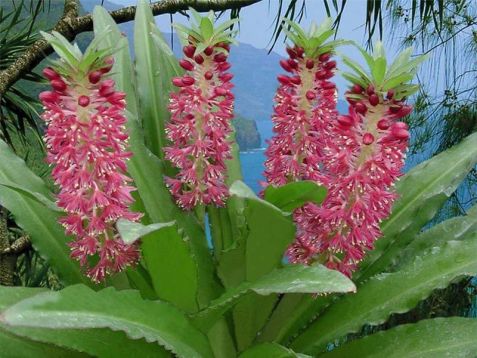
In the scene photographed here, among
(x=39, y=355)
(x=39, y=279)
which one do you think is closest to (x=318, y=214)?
(x=39, y=355)

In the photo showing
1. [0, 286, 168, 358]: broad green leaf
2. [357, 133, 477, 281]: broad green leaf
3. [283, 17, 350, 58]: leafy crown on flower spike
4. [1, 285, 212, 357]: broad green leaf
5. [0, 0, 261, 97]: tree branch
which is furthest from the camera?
[0, 0, 261, 97]: tree branch

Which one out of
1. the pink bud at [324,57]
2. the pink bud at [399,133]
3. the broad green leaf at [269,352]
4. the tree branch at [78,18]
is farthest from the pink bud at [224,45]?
the tree branch at [78,18]

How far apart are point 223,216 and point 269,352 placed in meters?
0.24

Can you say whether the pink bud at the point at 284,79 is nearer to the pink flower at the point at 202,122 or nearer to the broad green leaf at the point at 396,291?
the pink flower at the point at 202,122

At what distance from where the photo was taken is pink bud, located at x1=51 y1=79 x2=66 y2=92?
0.66 metres

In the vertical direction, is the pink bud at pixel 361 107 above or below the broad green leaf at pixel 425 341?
above

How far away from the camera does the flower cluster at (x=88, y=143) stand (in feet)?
2.15

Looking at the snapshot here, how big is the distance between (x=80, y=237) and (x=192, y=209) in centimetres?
17

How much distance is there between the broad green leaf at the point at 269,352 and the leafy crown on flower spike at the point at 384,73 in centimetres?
27

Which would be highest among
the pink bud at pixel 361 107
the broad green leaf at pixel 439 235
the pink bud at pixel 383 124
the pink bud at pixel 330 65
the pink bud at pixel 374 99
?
the pink bud at pixel 330 65

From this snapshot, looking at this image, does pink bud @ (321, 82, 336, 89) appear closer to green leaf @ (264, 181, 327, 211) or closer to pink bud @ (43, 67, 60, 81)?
green leaf @ (264, 181, 327, 211)

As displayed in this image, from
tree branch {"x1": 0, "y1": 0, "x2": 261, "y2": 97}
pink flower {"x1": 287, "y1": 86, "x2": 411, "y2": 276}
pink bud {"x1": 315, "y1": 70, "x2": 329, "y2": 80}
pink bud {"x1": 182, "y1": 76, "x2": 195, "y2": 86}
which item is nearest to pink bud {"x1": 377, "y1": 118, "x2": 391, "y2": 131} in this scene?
pink flower {"x1": 287, "y1": 86, "x2": 411, "y2": 276}

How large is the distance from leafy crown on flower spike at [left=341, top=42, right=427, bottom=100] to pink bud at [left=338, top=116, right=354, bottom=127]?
35 mm

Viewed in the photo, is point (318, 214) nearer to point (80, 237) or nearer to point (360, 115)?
point (360, 115)
